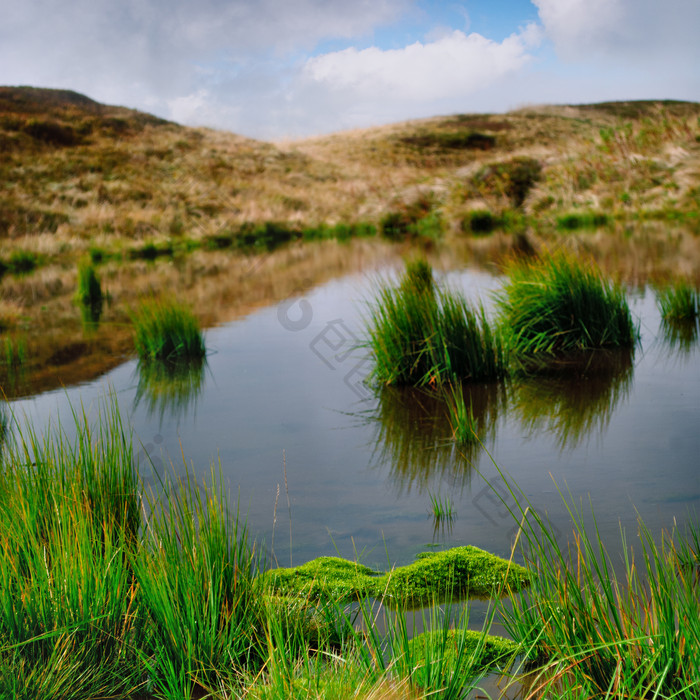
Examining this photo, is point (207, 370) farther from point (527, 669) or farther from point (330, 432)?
point (527, 669)

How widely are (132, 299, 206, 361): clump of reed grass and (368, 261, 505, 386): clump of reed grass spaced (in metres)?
1.79

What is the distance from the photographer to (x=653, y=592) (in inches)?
65.6

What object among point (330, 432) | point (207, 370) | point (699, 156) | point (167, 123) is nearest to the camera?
point (330, 432)

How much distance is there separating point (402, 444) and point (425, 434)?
0.17 m

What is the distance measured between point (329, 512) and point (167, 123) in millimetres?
39156

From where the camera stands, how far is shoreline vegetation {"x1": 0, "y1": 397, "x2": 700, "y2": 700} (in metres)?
1.61

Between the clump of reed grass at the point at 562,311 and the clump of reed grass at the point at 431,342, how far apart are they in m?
0.45

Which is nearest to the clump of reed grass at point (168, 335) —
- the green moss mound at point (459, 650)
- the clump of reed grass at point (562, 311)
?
the clump of reed grass at point (562, 311)

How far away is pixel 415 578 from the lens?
2.36 m

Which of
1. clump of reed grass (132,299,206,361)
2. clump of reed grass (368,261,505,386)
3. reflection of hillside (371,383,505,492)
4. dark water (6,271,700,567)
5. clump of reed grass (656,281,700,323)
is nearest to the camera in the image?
dark water (6,271,700,567)

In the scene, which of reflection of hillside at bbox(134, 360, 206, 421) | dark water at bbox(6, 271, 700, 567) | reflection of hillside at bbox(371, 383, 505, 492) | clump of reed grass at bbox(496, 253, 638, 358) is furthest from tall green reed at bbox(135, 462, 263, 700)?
clump of reed grass at bbox(496, 253, 638, 358)

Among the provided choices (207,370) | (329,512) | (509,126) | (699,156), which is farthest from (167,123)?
(329,512)

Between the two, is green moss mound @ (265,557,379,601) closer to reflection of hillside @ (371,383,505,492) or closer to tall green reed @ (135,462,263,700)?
tall green reed @ (135,462,263,700)

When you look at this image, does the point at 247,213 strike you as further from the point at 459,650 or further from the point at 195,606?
the point at 459,650
